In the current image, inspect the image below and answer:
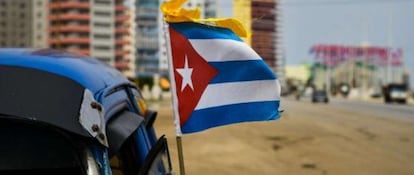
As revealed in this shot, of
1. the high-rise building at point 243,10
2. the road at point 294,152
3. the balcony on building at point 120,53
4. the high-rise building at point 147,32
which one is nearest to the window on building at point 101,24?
the balcony on building at point 120,53

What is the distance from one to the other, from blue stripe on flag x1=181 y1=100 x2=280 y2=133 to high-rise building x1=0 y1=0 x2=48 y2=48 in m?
112

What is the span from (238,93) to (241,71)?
85 mm

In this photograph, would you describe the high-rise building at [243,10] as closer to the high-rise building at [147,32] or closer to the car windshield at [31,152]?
the car windshield at [31,152]

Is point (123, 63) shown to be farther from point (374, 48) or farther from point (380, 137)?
point (380, 137)

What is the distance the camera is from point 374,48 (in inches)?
5118

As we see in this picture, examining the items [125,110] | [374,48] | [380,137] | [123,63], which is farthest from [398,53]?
[125,110]

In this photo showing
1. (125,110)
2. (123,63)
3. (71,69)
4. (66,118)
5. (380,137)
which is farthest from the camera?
(123,63)

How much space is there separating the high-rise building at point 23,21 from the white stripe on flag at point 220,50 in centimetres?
11147

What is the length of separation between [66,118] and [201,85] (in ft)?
2.74

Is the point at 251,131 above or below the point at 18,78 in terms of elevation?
below

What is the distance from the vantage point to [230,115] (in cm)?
285

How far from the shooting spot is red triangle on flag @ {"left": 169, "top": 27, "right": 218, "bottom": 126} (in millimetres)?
2775

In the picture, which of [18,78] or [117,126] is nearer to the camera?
[18,78]

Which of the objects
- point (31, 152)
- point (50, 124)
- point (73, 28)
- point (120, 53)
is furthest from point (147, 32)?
point (120, 53)
